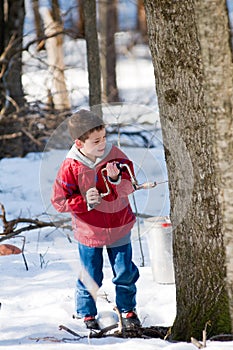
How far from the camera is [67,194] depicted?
3.91 metres

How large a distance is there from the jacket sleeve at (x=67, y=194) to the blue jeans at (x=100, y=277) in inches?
12.1

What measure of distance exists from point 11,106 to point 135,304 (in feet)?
21.8

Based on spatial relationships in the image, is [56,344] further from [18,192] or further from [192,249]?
[18,192]

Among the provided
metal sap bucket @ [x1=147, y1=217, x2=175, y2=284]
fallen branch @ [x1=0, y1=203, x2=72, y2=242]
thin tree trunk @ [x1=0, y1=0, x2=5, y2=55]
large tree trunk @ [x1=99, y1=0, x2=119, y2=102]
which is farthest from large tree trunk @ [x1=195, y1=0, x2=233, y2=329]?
large tree trunk @ [x1=99, y1=0, x2=119, y2=102]

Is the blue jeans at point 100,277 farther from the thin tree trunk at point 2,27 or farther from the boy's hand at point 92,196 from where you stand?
the thin tree trunk at point 2,27

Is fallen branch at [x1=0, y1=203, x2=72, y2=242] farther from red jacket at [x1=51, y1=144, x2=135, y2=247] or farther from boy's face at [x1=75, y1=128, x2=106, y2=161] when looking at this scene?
boy's face at [x1=75, y1=128, x2=106, y2=161]

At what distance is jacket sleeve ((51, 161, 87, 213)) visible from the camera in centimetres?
388

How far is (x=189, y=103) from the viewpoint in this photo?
333 centimetres

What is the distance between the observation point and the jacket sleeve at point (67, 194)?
3875mm

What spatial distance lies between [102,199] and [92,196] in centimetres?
14

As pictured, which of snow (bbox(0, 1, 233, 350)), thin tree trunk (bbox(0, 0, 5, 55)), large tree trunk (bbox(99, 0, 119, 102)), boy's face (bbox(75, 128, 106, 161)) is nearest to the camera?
snow (bbox(0, 1, 233, 350))

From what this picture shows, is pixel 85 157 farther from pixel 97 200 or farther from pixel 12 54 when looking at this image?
pixel 12 54

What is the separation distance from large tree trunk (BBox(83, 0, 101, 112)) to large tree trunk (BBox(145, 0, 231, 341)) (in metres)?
4.13

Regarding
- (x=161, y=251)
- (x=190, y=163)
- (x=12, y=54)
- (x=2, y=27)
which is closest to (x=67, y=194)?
(x=190, y=163)
